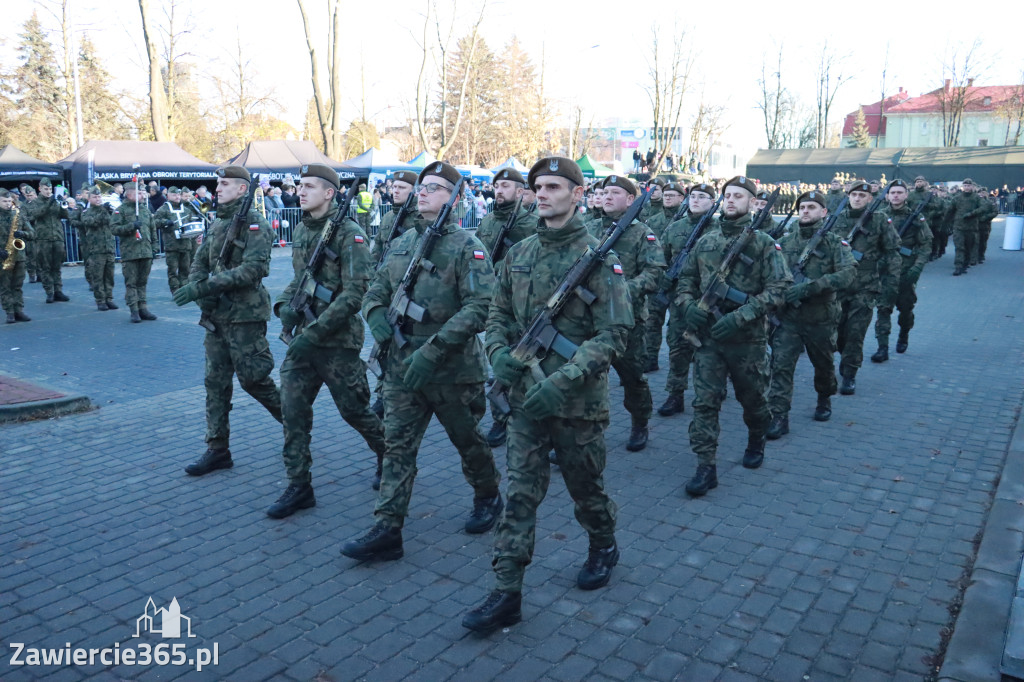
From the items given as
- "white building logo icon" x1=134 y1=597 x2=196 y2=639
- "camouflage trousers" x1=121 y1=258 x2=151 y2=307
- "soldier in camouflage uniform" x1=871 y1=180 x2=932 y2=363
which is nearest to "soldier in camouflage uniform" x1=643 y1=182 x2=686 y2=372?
"soldier in camouflage uniform" x1=871 y1=180 x2=932 y2=363

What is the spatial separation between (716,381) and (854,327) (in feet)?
11.9

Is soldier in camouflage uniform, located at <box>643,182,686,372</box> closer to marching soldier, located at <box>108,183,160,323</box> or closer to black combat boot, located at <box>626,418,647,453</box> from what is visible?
black combat boot, located at <box>626,418,647,453</box>

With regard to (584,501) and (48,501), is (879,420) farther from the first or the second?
(48,501)

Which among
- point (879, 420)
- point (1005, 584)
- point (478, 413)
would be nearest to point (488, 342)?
point (478, 413)

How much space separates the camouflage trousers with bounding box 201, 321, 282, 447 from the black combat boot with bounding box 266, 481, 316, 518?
2.56 feet

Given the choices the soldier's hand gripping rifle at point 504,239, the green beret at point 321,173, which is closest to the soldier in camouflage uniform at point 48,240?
the soldier's hand gripping rifle at point 504,239

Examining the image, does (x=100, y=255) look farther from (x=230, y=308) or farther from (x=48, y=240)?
(x=230, y=308)

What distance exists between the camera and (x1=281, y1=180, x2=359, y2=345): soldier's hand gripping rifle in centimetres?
551

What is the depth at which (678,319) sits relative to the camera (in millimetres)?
7801

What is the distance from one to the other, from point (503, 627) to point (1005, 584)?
264 cm

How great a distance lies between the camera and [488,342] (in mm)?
4277

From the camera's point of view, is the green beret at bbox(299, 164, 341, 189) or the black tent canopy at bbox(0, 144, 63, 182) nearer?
the green beret at bbox(299, 164, 341, 189)

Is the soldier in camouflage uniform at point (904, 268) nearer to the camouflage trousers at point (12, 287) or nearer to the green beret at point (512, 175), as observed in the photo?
the green beret at point (512, 175)

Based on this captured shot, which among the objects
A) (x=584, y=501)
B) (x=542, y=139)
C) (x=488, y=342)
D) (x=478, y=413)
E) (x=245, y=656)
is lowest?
(x=245, y=656)
